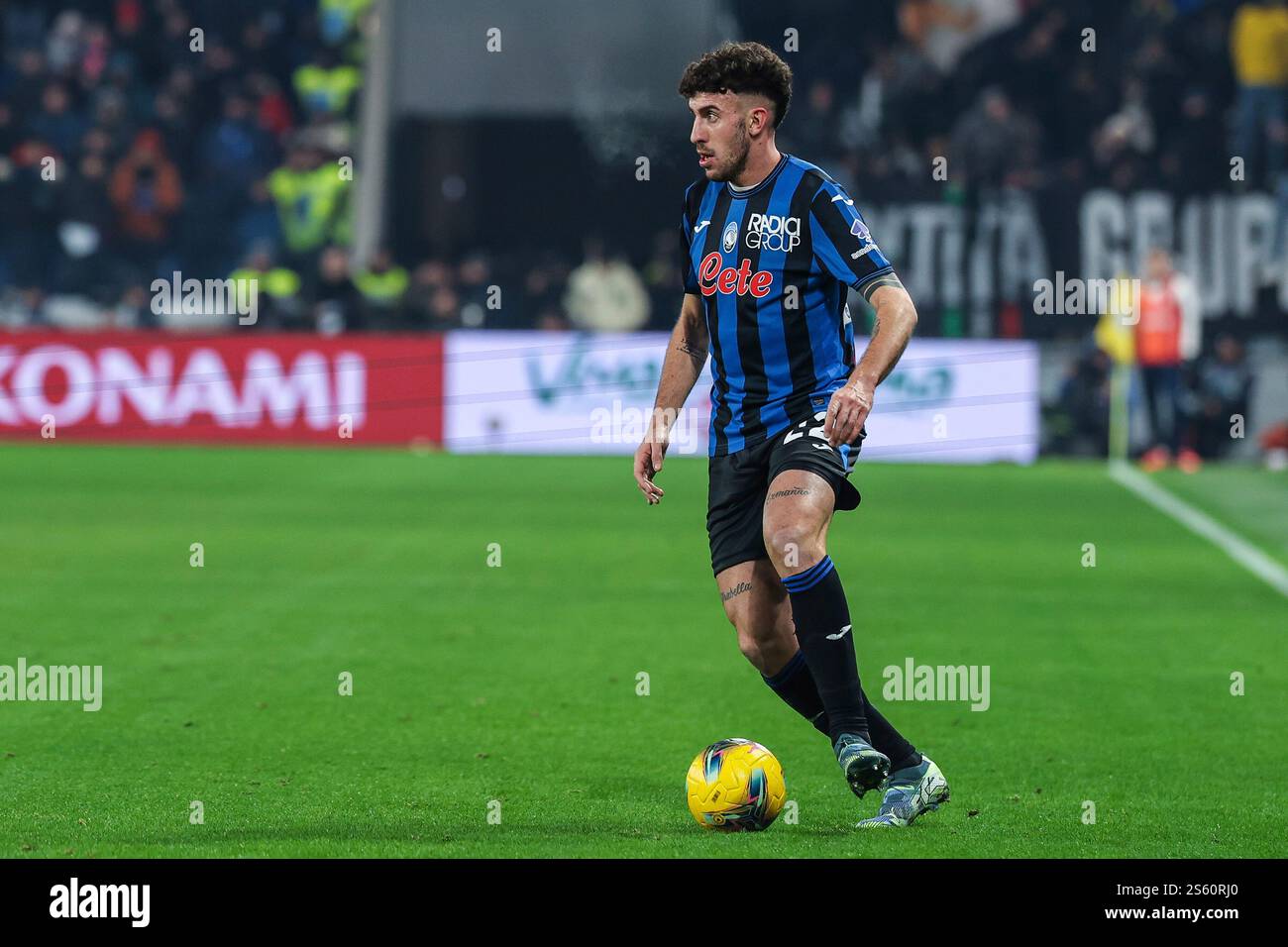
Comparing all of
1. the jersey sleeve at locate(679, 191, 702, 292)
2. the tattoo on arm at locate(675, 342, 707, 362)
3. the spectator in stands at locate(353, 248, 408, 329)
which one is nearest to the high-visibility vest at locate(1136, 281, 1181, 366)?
the spectator in stands at locate(353, 248, 408, 329)

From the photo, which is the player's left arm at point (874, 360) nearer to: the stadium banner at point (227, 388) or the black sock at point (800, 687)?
the black sock at point (800, 687)

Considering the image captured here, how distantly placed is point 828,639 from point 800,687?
1.24 ft

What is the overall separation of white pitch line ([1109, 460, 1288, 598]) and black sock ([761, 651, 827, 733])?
5997mm

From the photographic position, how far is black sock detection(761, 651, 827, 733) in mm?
5895

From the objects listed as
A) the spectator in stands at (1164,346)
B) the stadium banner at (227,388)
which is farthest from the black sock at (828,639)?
the spectator in stands at (1164,346)

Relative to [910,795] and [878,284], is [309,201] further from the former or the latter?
[910,795]

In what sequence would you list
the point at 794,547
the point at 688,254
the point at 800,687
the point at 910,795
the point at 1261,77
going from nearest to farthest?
the point at 794,547, the point at 910,795, the point at 800,687, the point at 688,254, the point at 1261,77

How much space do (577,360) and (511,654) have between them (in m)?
11.4

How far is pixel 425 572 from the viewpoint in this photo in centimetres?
1152

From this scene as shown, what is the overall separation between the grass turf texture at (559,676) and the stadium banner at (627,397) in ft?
13.0

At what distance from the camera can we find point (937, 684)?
26.7 ft

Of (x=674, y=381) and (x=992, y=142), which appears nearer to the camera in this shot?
(x=674, y=381)

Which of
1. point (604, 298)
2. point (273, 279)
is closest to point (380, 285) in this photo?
point (273, 279)
